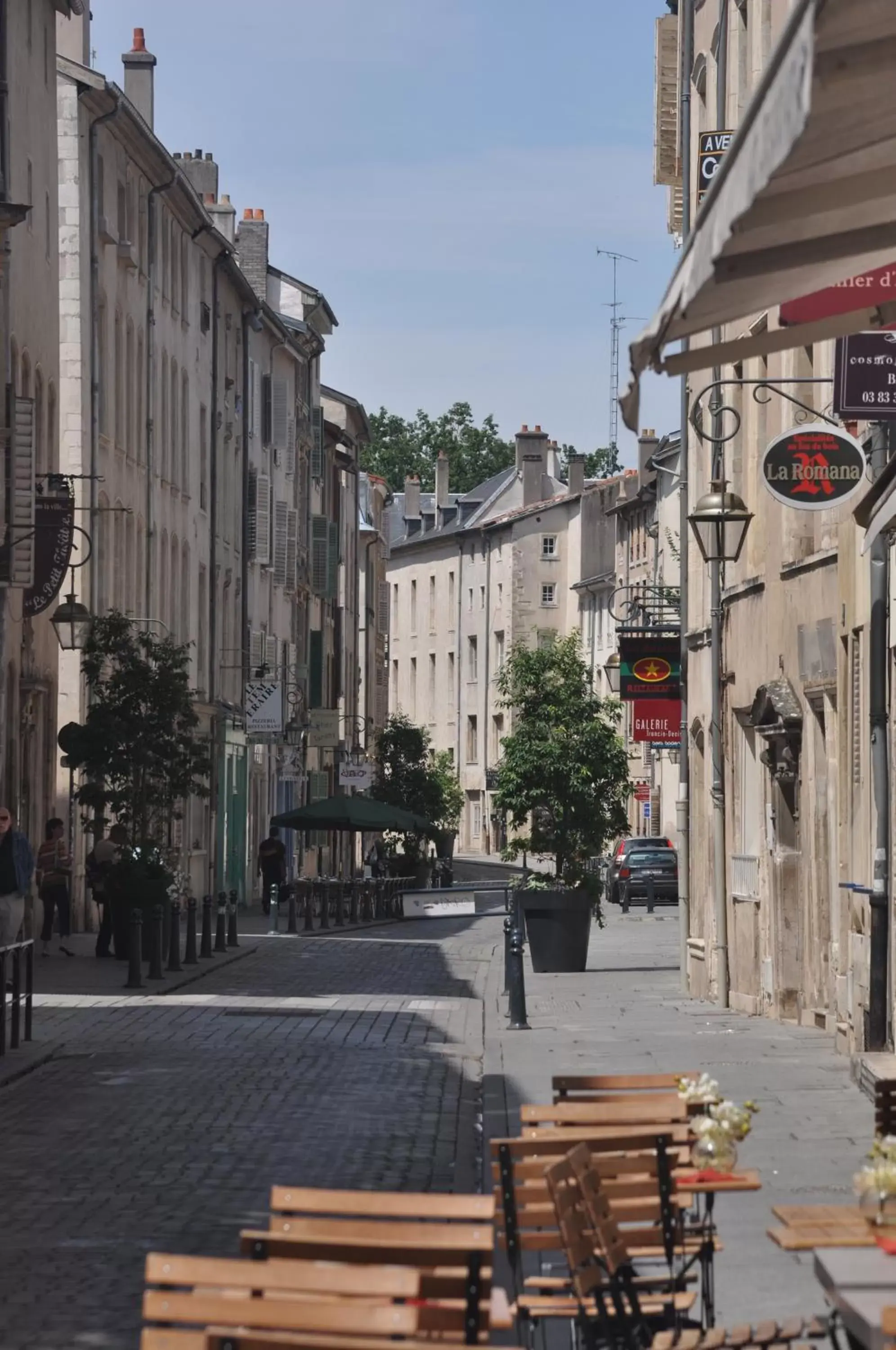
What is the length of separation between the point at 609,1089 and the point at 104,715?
23333mm

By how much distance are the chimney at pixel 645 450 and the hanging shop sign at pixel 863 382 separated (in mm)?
67379

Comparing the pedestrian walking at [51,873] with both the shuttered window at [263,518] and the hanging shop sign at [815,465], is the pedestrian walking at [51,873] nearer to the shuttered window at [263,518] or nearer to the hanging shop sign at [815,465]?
the hanging shop sign at [815,465]

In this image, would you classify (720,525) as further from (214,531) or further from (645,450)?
(645,450)

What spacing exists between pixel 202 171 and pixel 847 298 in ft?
168

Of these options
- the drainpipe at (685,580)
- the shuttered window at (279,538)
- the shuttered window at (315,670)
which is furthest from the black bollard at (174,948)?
the shuttered window at (315,670)

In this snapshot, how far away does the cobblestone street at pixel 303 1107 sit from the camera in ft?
32.8

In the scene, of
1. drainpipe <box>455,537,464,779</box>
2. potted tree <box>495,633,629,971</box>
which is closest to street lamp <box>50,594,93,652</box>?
potted tree <box>495,633,629,971</box>

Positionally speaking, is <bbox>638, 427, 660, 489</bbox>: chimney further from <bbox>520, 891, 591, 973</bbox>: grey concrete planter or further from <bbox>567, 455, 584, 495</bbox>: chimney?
<bbox>520, 891, 591, 973</bbox>: grey concrete planter

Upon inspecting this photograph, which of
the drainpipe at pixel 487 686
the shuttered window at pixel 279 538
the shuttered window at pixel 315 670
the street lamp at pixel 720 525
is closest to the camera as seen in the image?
the street lamp at pixel 720 525

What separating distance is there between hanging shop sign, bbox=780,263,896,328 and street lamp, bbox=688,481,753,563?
1187 cm

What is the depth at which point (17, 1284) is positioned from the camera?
31.2 ft

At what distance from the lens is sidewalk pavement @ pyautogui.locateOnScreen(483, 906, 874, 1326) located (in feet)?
31.4

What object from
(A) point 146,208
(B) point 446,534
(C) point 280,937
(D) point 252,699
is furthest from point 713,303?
(B) point 446,534

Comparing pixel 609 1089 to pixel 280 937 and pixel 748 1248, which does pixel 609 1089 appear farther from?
pixel 280 937
